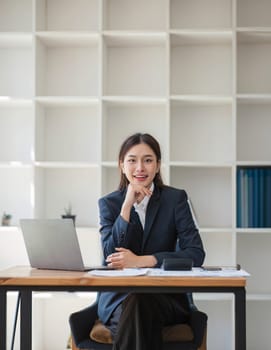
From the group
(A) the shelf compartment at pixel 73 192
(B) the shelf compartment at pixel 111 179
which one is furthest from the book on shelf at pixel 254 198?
(A) the shelf compartment at pixel 73 192

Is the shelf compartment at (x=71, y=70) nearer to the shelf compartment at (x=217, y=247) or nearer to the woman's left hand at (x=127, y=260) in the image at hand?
the shelf compartment at (x=217, y=247)

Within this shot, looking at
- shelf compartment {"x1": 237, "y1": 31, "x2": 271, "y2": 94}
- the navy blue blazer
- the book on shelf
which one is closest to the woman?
the navy blue blazer

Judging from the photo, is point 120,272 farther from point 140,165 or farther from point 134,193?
point 140,165

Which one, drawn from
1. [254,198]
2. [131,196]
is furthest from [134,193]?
[254,198]

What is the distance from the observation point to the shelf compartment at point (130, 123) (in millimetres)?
4117

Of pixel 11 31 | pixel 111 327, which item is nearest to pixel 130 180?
pixel 111 327

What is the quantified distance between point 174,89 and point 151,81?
0.17m

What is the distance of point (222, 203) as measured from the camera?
161 inches

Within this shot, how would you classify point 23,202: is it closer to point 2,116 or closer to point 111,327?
point 2,116

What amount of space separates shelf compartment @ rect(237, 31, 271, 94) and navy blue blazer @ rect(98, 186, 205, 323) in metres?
1.53

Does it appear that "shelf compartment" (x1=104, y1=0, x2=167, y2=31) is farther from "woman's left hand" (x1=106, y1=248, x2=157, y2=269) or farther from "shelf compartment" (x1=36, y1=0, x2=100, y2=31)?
"woman's left hand" (x1=106, y1=248, x2=157, y2=269)

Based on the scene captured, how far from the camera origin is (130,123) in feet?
13.6

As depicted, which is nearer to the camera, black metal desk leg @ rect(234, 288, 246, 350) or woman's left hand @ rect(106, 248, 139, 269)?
black metal desk leg @ rect(234, 288, 246, 350)

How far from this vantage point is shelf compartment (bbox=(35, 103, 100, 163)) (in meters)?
4.13
